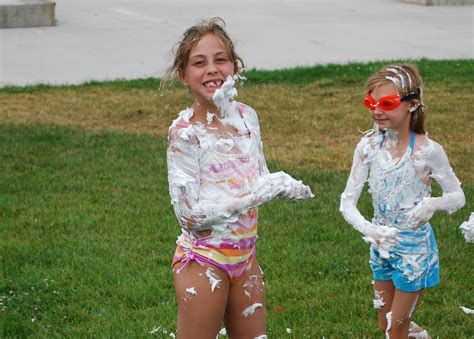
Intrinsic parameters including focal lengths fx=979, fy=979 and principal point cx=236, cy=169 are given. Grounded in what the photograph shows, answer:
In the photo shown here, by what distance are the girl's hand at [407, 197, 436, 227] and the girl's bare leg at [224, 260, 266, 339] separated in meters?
0.76

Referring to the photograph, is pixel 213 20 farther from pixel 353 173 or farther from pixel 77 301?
pixel 77 301

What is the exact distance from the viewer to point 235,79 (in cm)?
393

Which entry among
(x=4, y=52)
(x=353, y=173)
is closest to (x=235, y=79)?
(x=353, y=173)

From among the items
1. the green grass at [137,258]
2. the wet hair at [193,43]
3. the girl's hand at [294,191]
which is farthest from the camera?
the green grass at [137,258]

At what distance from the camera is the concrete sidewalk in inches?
530

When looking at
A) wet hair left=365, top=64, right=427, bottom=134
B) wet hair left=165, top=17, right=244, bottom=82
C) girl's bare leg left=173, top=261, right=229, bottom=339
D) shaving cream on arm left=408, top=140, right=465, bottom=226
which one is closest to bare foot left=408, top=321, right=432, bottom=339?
shaving cream on arm left=408, top=140, right=465, bottom=226

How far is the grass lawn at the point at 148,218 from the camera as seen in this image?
546 centimetres

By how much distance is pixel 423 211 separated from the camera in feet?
13.9

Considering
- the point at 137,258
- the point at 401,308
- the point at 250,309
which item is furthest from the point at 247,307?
the point at 137,258

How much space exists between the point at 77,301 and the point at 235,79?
227 cm

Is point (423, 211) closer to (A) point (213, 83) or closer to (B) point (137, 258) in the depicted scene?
(A) point (213, 83)

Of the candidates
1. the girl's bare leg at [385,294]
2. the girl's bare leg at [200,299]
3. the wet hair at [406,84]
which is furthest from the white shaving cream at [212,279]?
the wet hair at [406,84]

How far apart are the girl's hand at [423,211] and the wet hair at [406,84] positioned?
1.22 ft

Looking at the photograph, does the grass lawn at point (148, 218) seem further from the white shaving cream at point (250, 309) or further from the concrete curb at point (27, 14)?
the concrete curb at point (27, 14)
